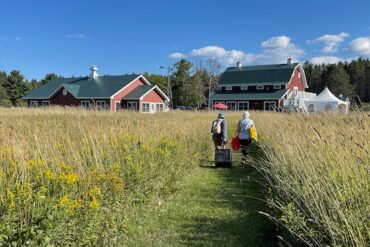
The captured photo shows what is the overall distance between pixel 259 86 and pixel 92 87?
23.7m

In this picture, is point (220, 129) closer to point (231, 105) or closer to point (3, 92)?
point (231, 105)

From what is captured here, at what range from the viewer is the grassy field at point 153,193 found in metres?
3.30

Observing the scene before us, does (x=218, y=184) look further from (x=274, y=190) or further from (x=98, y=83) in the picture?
(x=98, y=83)

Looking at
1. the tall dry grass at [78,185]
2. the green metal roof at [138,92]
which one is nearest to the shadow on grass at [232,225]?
the tall dry grass at [78,185]

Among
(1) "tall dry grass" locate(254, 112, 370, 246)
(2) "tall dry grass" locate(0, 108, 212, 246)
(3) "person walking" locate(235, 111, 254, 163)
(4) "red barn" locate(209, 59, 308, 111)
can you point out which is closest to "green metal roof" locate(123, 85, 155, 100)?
(4) "red barn" locate(209, 59, 308, 111)

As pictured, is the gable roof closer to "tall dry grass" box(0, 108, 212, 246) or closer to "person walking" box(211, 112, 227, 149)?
"person walking" box(211, 112, 227, 149)

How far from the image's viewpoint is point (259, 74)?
53000 mm

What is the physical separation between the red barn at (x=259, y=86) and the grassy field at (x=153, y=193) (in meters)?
42.6

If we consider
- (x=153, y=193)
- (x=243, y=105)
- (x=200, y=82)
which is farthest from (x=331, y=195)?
(x=200, y=82)

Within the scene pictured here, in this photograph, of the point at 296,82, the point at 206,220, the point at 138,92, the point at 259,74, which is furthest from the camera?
the point at 259,74

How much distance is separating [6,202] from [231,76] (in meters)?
53.9

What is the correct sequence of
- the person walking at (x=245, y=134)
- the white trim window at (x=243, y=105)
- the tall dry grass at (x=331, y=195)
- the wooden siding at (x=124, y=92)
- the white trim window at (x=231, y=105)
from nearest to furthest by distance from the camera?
the tall dry grass at (x=331, y=195)
the person walking at (x=245, y=134)
the wooden siding at (x=124, y=92)
the white trim window at (x=243, y=105)
the white trim window at (x=231, y=105)

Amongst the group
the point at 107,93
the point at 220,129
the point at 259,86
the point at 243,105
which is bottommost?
the point at 220,129

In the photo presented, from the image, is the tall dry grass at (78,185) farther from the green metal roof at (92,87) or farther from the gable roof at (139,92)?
the green metal roof at (92,87)
